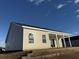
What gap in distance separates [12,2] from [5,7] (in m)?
1.84

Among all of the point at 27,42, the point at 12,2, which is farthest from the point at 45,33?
the point at 12,2

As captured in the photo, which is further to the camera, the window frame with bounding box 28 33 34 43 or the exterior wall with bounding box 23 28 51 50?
the window frame with bounding box 28 33 34 43

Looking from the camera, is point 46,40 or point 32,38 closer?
point 32,38

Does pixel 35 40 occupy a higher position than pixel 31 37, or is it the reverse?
pixel 31 37

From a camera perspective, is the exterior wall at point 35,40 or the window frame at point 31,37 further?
the window frame at point 31,37

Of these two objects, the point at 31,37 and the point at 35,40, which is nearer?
the point at 31,37

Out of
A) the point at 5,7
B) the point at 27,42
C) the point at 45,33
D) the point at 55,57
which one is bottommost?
the point at 55,57

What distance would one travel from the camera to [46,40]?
18141mm

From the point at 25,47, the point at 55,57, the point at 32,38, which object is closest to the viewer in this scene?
the point at 55,57

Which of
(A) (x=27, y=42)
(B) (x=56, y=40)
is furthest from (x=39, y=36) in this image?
(B) (x=56, y=40)

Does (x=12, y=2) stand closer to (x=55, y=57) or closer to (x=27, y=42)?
(x=27, y=42)

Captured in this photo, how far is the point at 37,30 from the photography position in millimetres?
17047

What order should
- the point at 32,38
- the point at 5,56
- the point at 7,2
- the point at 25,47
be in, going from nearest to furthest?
the point at 5,56
the point at 25,47
the point at 32,38
the point at 7,2

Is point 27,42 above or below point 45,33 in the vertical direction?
below
